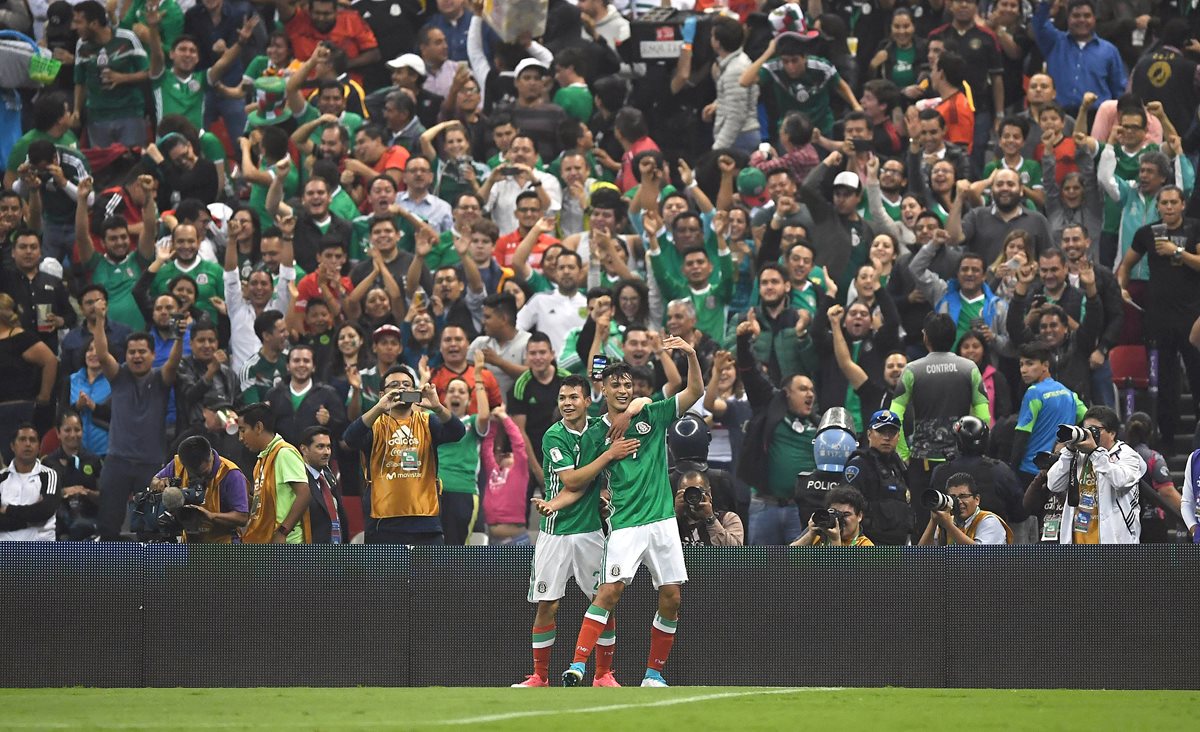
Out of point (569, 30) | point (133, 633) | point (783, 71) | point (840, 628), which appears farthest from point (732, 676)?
point (569, 30)

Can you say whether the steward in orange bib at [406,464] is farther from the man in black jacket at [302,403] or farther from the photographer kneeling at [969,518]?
the photographer kneeling at [969,518]

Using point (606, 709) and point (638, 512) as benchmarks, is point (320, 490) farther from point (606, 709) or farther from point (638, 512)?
point (606, 709)

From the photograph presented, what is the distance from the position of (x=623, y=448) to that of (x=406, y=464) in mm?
2366

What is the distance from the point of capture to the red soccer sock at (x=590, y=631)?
39.3 feet

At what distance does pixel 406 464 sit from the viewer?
13.8 meters

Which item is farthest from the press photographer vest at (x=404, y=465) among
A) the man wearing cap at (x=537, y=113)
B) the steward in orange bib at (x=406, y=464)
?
the man wearing cap at (x=537, y=113)

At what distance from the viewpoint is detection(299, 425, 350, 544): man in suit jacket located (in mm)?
14172

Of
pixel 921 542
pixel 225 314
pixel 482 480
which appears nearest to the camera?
pixel 921 542

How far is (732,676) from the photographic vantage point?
521 inches

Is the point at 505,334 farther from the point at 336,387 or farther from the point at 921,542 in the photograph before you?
the point at 921,542

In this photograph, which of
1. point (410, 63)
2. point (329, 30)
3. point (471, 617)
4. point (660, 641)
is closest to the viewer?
point (660, 641)

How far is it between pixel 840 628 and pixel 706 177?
7458mm

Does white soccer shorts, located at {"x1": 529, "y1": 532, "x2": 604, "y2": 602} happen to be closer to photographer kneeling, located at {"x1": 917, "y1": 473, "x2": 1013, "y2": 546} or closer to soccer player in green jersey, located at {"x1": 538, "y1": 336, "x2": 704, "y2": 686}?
soccer player in green jersey, located at {"x1": 538, "y1": 336, "x2": 704, "y2": 686}

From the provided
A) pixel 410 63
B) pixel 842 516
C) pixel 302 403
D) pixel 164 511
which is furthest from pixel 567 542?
pixel 410 63
